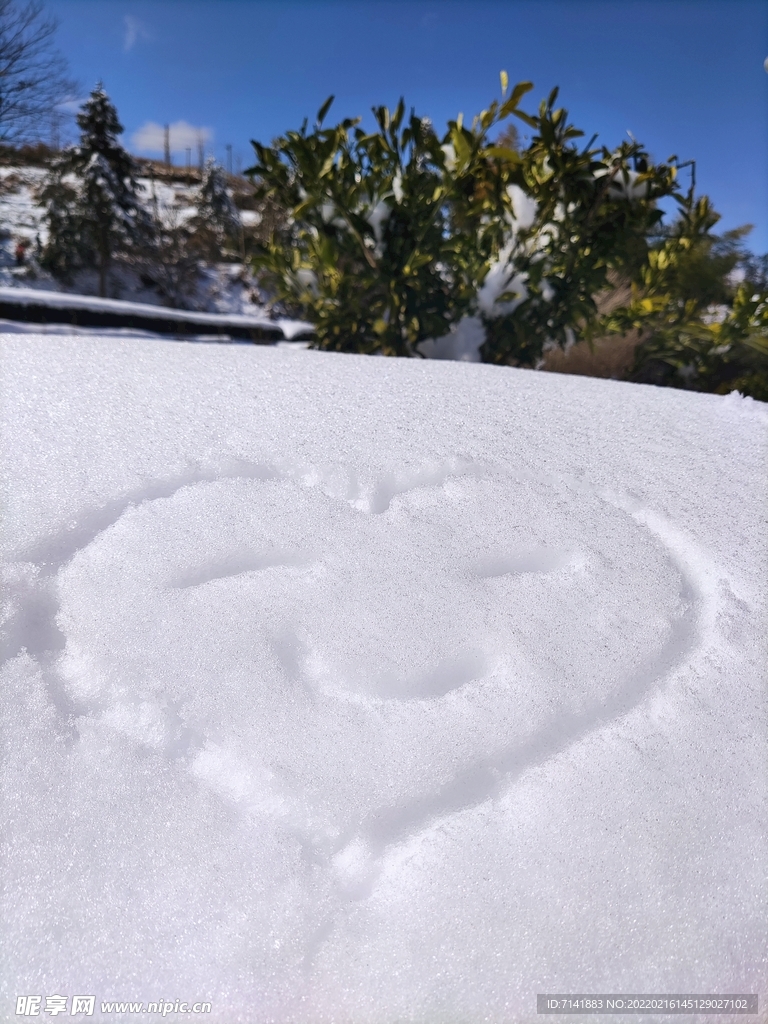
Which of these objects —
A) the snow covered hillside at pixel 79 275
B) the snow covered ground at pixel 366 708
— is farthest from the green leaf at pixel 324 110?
the snow covered hillside at pixel 79 275

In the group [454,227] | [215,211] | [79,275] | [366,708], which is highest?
[215,211]

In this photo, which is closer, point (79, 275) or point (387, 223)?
point (387, 223)

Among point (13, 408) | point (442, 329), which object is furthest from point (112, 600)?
point (442, 329)

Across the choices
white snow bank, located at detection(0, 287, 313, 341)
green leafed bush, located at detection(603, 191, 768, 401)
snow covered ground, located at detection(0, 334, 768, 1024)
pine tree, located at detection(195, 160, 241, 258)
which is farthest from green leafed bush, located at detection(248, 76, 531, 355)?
pine tree, located at detection(195, 160, 241, 258)

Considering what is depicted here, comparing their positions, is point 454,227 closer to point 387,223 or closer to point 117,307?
point 387,223

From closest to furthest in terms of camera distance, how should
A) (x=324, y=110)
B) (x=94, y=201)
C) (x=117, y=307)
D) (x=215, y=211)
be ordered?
(x=324, y=110)
(x=117, y=307)
(x=94, y=201)
(x=215, y=211)

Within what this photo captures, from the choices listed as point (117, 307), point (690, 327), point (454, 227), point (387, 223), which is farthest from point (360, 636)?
point (117, 307)

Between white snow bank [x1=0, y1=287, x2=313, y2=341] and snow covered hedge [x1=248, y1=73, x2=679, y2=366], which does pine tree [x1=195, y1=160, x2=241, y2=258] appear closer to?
white snow bank [x1=0, y1=287, x2=313, y2=341]

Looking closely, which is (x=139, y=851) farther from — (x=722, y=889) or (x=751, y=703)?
(x=751, y=703)
